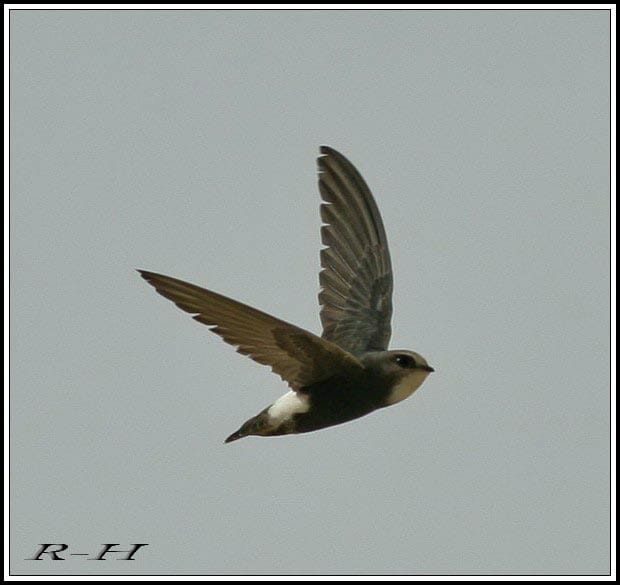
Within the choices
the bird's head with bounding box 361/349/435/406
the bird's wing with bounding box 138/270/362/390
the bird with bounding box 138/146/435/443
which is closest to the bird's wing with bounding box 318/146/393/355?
the bird with bounding box 138/146/435/443

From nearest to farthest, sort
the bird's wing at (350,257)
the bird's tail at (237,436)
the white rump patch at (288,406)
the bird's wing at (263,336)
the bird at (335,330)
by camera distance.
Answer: the bird's wing at (263,336) → the bird at (335,330) → the white rump patch at (288,406) → the bird's tail at (237,436) → the bird's wing at (350,257)

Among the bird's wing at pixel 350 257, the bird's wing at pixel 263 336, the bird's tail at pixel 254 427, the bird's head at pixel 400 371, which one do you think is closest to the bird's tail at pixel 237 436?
the bird's tail at pixel 254 427

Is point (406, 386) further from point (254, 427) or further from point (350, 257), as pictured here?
point (350, 257)

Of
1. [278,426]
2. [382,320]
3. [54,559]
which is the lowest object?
[54,559]

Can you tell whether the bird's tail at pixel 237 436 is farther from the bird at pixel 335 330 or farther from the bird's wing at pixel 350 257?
the bird's wing at pixel 350 257

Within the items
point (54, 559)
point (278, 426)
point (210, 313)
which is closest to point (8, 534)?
point (54, 559)

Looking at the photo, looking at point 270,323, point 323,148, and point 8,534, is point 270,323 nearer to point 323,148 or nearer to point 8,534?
point 323,148

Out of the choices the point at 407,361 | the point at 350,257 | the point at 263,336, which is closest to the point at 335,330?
the point at 350,257

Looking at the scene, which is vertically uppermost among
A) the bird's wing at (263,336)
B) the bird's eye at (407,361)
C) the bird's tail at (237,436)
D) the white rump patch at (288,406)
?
the bird's wing at (263,336)
